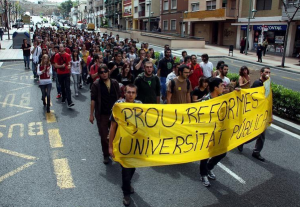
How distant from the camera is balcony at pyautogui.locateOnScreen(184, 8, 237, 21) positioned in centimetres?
3569

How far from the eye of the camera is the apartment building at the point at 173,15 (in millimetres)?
47688

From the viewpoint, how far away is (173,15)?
165 feet

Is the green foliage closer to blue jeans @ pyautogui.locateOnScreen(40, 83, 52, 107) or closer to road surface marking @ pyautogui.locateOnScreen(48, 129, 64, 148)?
road surface marking @ pyautogui.locateOnScreen(48, 129, 64, 148)

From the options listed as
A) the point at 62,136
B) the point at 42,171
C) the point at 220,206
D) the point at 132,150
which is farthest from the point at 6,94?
the point at 220,206

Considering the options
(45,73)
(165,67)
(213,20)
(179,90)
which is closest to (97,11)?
(213,20)

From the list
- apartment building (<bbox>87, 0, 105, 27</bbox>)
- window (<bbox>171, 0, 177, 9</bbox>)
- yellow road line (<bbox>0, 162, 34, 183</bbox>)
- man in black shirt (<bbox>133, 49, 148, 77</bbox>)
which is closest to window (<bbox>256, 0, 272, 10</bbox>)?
window (<bbox>171, 0, 177, 9</bbox>)

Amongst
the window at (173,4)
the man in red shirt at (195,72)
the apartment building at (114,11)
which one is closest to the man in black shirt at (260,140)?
the man in red shirt at (195,72)

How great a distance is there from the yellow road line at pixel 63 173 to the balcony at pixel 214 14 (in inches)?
1334

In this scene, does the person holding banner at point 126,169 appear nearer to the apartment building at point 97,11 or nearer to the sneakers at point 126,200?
the sneakers at point 126,200

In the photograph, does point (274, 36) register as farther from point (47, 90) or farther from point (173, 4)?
point (47, 90)

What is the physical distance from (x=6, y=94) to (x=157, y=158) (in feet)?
29.7

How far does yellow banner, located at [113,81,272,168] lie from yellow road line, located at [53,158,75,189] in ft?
4.21

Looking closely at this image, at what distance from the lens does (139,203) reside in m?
4.33

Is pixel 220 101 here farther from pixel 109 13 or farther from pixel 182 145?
pixel 109 13
